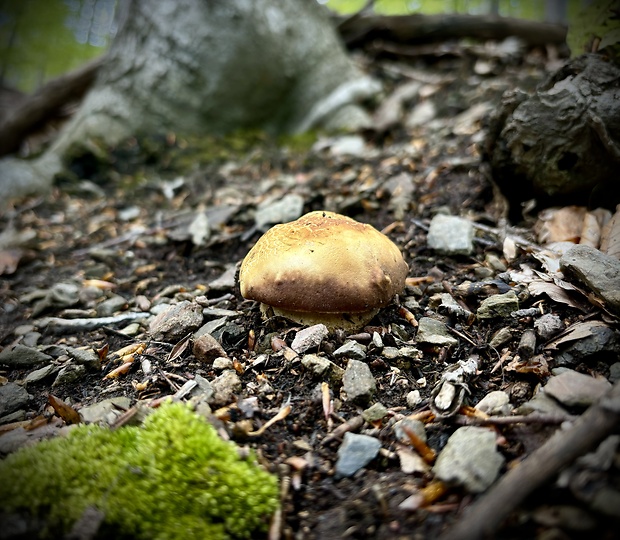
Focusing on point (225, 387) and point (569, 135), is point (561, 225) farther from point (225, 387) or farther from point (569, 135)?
point (225, 387)

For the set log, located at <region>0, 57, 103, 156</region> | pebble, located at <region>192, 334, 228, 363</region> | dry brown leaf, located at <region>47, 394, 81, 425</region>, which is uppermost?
log, located at <region>0, 57, 103, 156</region>

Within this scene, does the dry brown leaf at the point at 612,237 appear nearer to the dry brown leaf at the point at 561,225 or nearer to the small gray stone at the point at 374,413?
the dry brown leaf at the point at 561,225

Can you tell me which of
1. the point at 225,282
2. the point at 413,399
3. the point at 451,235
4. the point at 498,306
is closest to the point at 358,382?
the point at 413,399

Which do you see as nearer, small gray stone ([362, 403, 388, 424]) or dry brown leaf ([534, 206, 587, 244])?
small gray stone ([362, 403, 388, 424])

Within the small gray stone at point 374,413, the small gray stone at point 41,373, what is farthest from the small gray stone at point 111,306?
the small gray stone at point 374,413

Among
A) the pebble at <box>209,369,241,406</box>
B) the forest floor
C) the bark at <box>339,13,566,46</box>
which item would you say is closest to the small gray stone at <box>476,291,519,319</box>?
the forest floor

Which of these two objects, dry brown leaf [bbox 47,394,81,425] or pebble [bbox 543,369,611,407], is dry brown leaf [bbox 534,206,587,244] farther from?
dry brown leaf [bbox 47,394,81,425]
